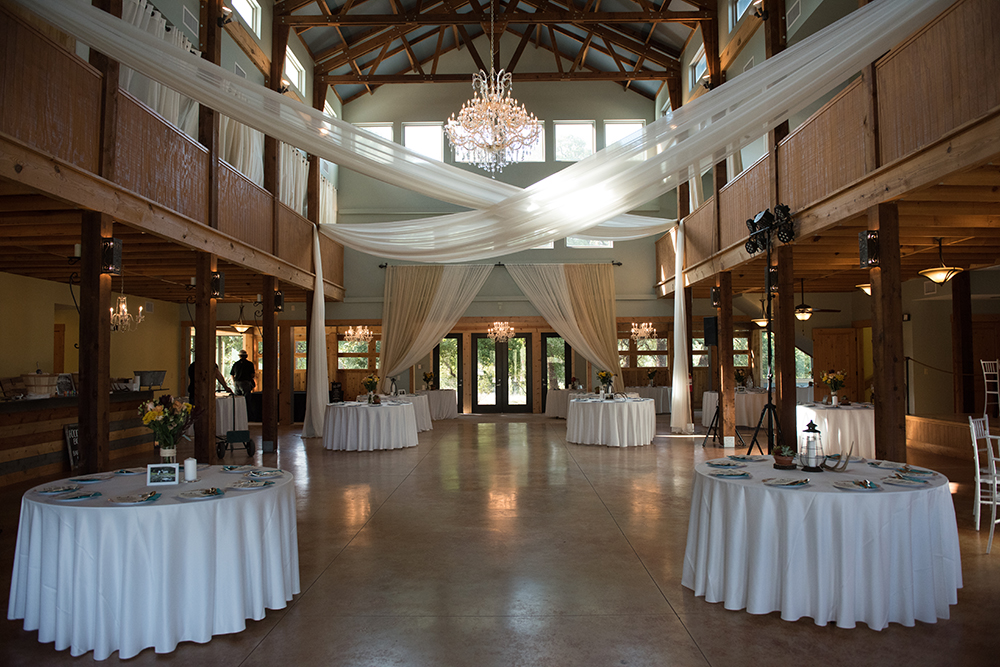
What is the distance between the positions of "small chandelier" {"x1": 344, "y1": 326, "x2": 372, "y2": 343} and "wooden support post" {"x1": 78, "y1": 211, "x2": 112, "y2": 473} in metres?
9.87

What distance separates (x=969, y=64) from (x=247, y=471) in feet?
17.6

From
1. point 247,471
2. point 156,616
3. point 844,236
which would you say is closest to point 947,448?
point 844,236

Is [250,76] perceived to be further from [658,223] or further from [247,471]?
[247,471]

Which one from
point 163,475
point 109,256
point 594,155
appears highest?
point 594,155

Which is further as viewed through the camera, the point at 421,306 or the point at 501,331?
the point at 501,331

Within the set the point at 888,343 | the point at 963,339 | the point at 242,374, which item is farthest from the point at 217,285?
the point at 963,339

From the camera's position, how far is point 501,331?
15477mm

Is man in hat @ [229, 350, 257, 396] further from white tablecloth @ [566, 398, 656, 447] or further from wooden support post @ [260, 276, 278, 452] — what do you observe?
white tablecloth @ [566, 398, 656, 447]

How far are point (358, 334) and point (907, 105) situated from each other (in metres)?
12.5

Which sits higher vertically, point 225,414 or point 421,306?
point 421,306

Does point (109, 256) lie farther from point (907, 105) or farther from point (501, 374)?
point (501, 374)

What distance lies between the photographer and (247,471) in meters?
4.08

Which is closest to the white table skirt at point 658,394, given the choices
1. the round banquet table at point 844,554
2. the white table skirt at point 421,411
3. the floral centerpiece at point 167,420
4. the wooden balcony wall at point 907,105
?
the white table skirt at point 421,411

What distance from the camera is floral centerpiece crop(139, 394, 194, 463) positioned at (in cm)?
385
